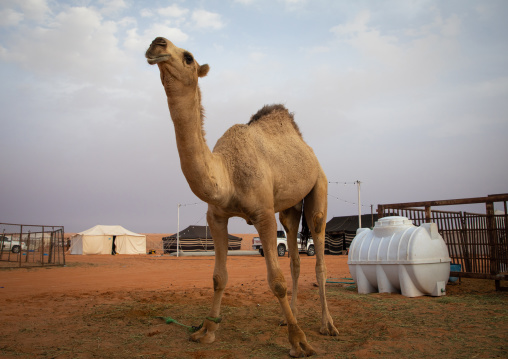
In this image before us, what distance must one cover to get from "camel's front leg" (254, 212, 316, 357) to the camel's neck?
0.70 meters

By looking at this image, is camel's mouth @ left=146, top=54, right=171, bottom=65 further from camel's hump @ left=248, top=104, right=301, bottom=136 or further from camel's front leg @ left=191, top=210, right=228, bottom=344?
camel's hump @ left=248, top=104, right=301, bottom=136

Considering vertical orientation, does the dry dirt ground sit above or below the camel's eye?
below

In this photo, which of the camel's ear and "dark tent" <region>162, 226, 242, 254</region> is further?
"dark tent" <region>162, 226, 242, 254</region>

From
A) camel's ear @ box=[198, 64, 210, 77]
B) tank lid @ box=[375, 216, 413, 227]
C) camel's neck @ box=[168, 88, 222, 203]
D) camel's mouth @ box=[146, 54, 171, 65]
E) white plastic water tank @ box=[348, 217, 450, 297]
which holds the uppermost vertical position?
camel's ear @ box=[198, 64, 210, 77]

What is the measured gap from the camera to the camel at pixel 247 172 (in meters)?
3.71

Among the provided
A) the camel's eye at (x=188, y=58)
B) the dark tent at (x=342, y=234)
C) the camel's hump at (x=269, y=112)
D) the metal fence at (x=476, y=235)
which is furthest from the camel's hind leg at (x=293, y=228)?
the dark tent at (x=342, y=234)

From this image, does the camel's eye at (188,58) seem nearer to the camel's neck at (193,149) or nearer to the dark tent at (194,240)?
the camel's neck at (193,149)

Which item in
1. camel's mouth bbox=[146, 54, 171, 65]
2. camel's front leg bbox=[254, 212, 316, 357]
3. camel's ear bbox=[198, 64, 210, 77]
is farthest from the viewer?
camel's front leg bbox=[254, 212, 316, 357]

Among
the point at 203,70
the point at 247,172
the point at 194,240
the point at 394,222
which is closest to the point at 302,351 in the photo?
the point at 247,172

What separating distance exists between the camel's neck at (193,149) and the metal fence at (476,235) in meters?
6.74

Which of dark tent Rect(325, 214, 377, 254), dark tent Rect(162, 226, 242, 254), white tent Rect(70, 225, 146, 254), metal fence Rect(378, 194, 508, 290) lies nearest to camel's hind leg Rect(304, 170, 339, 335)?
metal fence Rect(378, 194, 508, 290)

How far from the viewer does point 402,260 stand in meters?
7.50

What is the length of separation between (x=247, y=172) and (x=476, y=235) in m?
6.99

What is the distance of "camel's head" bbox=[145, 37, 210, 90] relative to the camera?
3373 mm
